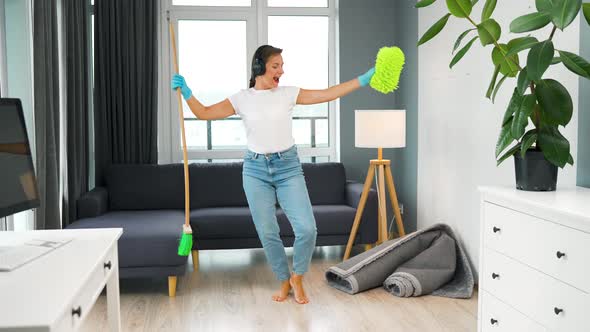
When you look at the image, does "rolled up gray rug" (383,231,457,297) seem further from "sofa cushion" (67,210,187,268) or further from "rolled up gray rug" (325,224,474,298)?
"sofa cushion" (67,210,187,268)

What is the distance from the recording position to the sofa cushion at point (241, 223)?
4.78 meters

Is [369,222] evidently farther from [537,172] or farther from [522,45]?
[522,45]

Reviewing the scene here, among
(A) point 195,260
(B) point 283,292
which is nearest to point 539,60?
(B) point 283,292

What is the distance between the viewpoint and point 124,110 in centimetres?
561

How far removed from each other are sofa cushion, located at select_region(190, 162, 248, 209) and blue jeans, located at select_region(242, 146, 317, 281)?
1352 millimetres

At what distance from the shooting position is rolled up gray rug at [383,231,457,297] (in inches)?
161

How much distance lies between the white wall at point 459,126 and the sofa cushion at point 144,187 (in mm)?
1935

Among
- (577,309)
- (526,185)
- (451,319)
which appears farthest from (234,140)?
(577,309)

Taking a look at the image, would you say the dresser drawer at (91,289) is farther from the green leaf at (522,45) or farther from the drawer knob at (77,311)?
the green leaf at (522,45)

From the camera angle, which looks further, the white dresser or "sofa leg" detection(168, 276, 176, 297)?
A: "sofa leg" detection(168, 276, 176, 297)

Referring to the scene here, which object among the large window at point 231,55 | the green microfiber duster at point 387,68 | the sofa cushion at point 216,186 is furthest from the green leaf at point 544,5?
the large window at point 231,55

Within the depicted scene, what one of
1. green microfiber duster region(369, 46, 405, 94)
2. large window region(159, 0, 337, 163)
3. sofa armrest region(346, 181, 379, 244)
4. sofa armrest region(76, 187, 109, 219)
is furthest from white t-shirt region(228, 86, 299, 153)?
large window region(159, 0, 337, 163)

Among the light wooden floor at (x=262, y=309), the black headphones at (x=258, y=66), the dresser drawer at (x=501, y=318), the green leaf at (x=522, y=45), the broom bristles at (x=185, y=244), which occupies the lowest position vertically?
the light wooden floor at (x=262, y=309)

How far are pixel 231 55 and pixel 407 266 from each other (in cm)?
259
